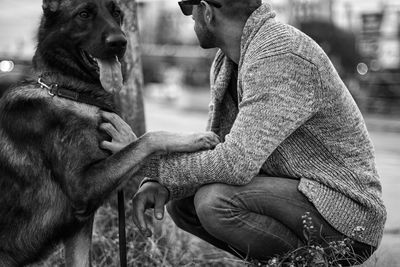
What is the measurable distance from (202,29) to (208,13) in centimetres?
10

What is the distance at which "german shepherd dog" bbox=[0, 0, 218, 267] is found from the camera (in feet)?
9.38

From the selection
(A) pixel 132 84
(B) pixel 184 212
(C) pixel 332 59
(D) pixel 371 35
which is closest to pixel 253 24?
(B) pixel 184 212

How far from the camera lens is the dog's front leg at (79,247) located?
3.14 m

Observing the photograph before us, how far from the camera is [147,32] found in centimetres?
2059

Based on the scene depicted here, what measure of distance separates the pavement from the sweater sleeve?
1001 mm

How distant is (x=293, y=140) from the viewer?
118 inches

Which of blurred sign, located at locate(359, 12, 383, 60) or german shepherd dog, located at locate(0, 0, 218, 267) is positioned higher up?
german shepherd dog, located at locate(0, 0, 218, 267)

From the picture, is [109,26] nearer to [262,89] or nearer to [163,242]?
[262,89]

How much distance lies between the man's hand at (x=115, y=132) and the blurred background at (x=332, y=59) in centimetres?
403

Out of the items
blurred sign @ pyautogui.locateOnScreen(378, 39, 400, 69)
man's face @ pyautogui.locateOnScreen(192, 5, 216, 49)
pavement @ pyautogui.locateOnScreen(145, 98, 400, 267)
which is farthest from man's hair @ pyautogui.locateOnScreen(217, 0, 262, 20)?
Answer: blurred sign @ pyautogui.locateOnScreen(378, 39, 400, 69)

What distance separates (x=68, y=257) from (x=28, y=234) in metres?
0.27

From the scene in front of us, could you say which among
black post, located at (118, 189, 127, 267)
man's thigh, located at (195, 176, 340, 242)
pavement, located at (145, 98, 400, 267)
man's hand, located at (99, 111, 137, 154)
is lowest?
pavement, located at (145, 98, 400, 267)

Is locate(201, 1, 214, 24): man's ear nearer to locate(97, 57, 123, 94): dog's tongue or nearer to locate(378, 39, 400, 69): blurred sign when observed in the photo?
locate(97, 57, 123, 94): dog's tongue

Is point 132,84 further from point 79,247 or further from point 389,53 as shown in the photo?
point 389,53
